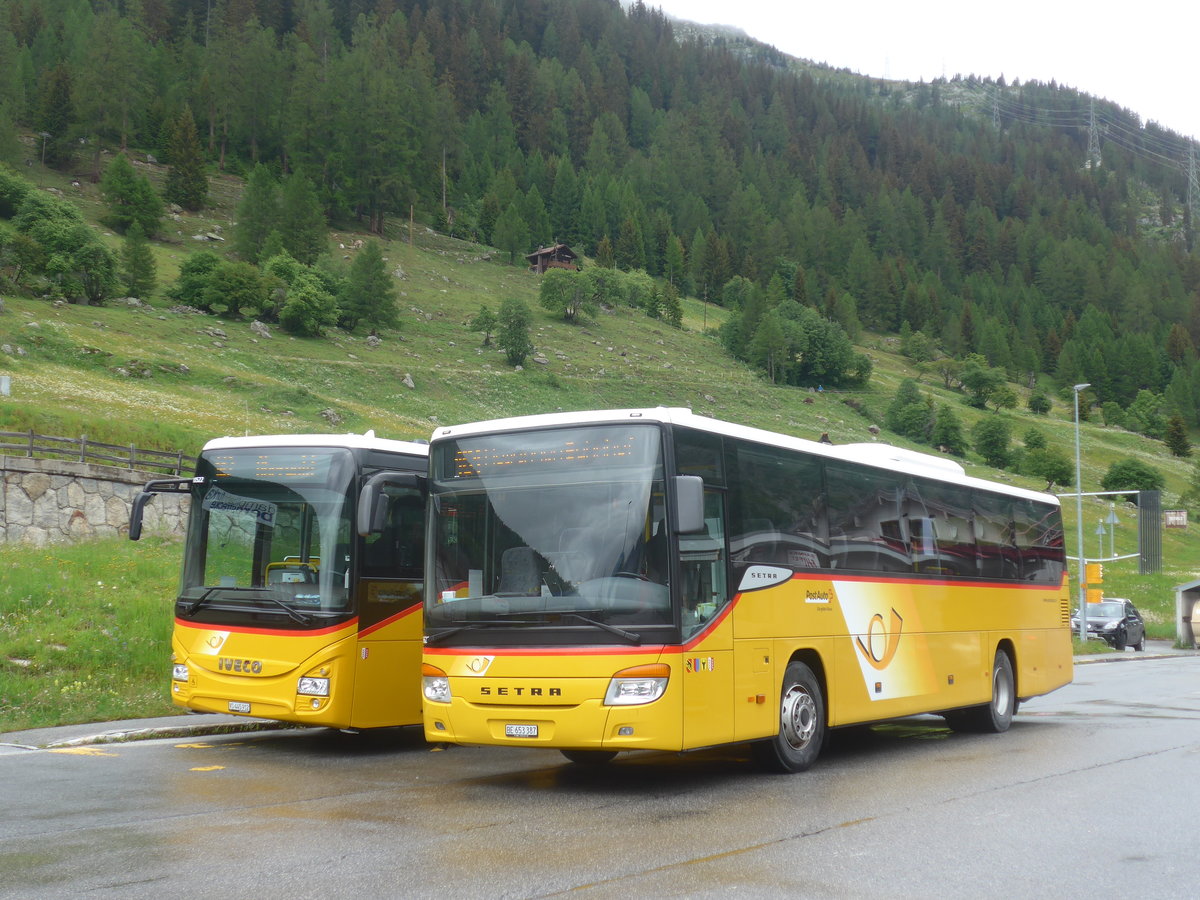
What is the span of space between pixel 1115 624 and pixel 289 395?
39949 millimetres

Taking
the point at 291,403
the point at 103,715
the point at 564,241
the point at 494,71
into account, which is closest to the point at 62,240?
the point at 291,403

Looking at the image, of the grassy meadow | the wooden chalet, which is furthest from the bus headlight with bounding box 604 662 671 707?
the wooden chalet

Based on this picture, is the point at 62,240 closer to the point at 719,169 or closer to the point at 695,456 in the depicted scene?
the point at 695,456

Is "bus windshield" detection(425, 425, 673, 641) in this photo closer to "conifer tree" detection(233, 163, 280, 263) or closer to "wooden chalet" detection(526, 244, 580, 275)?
"conifer tree" detection(233, 163, 280, 263)

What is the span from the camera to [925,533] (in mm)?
13039

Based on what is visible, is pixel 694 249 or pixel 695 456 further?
pixel 694 249

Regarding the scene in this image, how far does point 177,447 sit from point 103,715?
92.1 ft

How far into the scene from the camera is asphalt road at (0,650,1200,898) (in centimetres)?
611

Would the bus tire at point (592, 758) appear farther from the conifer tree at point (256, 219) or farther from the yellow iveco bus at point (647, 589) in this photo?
the conifer tree at point (256, 219)

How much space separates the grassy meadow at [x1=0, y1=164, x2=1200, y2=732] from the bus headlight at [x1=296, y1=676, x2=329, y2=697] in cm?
354

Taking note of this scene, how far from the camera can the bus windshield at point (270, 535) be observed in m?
11.5

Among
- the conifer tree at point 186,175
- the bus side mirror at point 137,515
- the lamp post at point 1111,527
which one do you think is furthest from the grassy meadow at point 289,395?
the bus side mirror at point 137,515

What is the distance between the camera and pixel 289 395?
5903cm

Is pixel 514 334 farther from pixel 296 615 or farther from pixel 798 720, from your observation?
pixel 798 720
